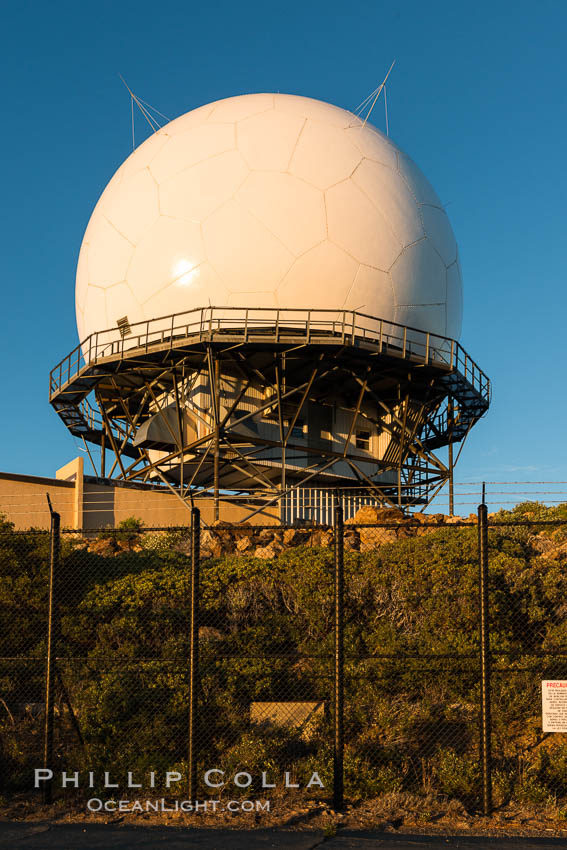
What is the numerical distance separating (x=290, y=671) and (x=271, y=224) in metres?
17.7

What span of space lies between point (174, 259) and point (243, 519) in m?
8.88

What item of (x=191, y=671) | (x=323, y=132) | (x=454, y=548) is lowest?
(x=191, y=671)

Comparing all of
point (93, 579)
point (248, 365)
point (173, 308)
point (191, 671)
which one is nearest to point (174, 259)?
point (173, 308)

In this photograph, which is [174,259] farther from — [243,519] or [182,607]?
[182,607]

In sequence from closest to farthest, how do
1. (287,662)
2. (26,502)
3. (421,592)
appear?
(287,662) → (421,592) → (26,502)

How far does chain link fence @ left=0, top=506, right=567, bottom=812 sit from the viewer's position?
423 inches

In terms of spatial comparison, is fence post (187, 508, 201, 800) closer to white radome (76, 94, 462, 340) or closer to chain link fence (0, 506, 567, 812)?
chain link fence (0, 506, 567, 812)

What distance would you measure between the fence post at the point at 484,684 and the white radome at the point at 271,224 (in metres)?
18.1

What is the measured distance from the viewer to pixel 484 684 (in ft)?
33.4

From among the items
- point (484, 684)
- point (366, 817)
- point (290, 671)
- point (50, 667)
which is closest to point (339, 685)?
point (366, 817)

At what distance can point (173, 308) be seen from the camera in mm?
28500

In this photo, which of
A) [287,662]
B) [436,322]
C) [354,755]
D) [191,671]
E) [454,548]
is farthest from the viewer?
[436,322]

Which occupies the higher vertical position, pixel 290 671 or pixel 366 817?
pixel 290 671

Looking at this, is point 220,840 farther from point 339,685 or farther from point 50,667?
point 50,667
